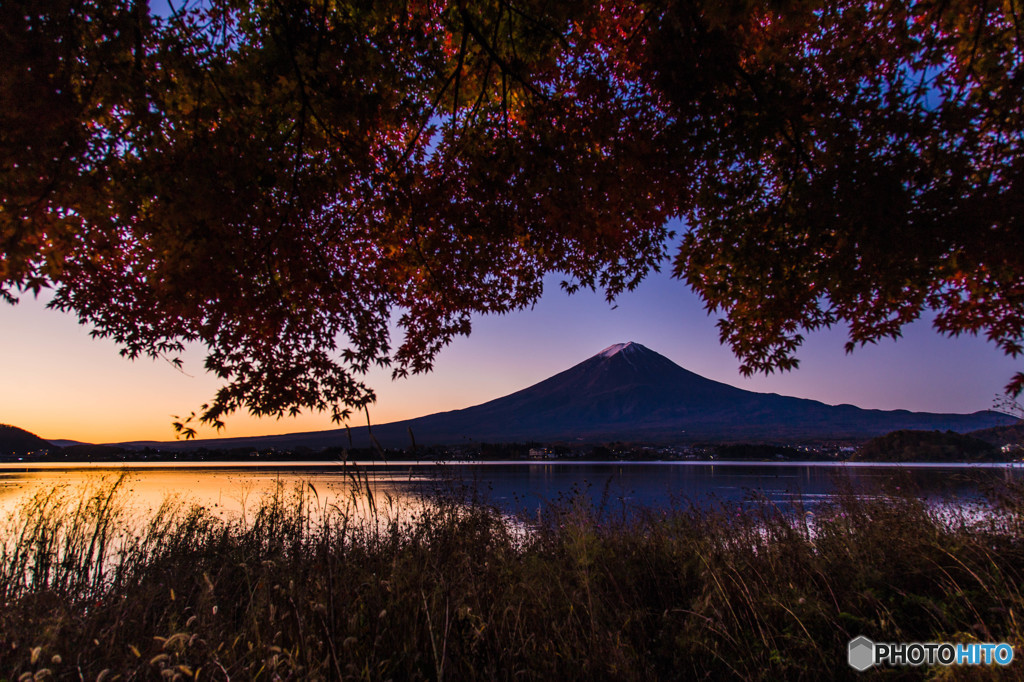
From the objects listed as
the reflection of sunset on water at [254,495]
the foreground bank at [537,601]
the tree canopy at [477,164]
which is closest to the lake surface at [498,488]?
the reflection of sunset on water at [254,495]

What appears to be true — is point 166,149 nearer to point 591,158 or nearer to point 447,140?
point 447,140

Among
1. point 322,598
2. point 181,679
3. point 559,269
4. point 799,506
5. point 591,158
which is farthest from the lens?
point 559,269

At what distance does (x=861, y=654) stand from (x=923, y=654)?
1.21ft

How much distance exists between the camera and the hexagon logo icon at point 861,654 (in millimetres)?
3111

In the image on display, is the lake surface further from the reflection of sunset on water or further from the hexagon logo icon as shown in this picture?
the hexagon logo icon

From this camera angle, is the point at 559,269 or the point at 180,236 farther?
the point at 559,269

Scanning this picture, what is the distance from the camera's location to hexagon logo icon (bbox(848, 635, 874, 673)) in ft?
10.2

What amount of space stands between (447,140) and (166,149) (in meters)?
3.13

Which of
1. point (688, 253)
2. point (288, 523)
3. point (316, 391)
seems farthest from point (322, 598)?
point (688, 253)

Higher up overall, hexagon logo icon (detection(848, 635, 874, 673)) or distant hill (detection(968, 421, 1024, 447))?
distant hill (detection(968, 421, 1024, 447))

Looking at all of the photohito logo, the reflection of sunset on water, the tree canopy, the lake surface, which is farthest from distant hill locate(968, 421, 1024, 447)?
the reflection of sunset on water

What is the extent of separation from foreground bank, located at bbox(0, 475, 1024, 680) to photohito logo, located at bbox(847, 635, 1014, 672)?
0.07m

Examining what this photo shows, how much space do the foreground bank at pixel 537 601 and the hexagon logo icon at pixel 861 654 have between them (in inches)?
2.5

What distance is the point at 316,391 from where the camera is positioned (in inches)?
229
